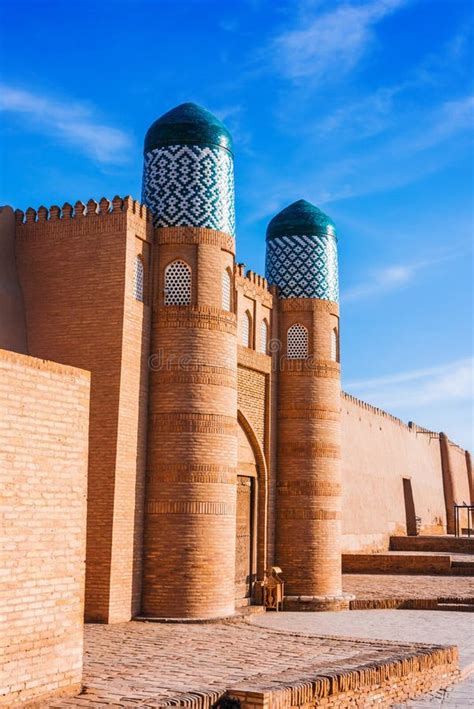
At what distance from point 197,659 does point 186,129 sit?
7.65 meters

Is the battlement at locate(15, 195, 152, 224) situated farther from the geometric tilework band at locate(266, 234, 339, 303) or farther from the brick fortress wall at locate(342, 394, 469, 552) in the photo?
the brick fortress wall at locate(342, 394, 469, 552)

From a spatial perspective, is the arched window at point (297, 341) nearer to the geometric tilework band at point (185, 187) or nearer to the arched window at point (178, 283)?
the geometric tilework band at point (185, 187)

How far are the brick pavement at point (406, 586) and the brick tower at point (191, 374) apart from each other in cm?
477

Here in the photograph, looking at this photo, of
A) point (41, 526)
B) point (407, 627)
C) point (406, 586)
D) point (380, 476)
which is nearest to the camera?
point (41, 526)

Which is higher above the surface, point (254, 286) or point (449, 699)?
point (254, 286)

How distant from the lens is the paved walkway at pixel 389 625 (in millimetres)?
11159

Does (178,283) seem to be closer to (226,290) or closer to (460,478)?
(226,290)

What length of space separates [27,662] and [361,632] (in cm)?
640

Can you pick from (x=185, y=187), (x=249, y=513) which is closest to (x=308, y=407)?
(x=249, y=513)

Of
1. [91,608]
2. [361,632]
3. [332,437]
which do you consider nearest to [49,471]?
[91,608]

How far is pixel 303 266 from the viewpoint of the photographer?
654 inches

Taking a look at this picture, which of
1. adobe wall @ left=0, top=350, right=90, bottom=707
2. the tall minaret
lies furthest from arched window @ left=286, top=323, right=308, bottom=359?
adobe wall @ left=0, top=350, right=90, bottom=707

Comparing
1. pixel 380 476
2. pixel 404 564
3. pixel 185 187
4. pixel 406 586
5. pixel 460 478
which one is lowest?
pixel 406 586

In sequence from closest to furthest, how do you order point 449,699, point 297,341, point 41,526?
point 41,526 < point 449,699 < point 297,341
